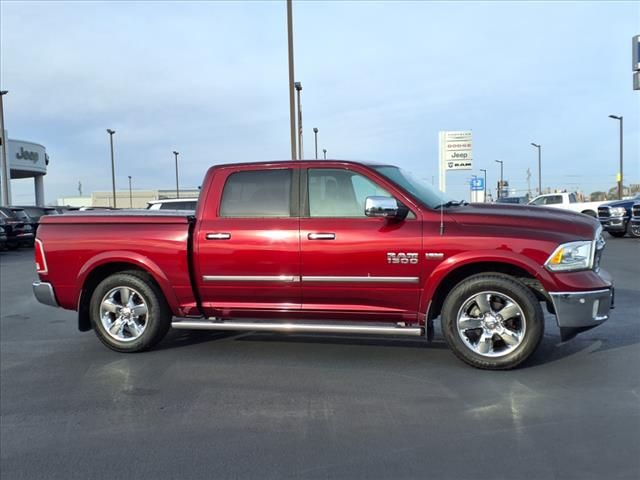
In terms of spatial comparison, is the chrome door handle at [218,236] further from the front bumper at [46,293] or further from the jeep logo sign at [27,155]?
the jeep logo sign at [27,155]

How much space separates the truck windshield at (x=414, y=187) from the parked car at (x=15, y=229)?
1844 centimetres

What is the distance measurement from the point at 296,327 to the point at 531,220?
2.35 m

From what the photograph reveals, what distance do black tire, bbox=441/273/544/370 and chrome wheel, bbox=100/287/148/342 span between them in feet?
10.2

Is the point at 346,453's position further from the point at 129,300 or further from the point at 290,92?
the point at 290,92

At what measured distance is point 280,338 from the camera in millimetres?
6352

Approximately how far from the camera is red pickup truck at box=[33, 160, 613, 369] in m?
4.91

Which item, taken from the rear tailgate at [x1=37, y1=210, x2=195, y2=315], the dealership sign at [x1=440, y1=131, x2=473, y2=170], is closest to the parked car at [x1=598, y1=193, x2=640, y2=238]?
the dealership sign at [x1=440, y1=131, x2=473, y2=170]

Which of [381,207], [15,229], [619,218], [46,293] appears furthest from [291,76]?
[381,207]

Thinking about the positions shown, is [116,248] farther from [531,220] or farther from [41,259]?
[531,220]

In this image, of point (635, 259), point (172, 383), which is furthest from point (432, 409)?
point (635, 259)

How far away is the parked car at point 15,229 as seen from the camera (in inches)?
792

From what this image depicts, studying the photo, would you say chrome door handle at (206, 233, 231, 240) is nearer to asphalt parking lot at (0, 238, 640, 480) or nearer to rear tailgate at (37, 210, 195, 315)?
rear tailgate at (37, 210, 195, 315)

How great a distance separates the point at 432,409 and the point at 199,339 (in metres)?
3.16

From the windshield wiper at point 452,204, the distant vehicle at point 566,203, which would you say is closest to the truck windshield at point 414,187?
the windshield wiper at point 452,204
